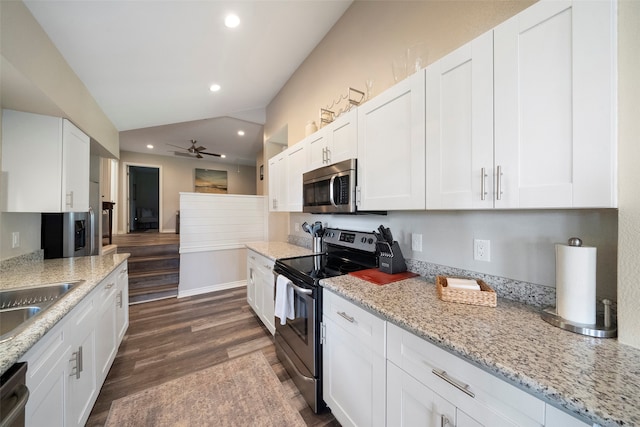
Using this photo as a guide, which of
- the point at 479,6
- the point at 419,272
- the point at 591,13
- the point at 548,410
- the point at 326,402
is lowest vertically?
the point at 326,402

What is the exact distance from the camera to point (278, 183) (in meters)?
3.02

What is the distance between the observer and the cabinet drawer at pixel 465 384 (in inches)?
25.2

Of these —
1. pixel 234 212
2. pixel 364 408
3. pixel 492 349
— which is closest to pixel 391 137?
pixel 492 349

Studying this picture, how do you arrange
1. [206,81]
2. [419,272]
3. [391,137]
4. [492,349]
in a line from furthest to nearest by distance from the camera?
[206,81]
[419,272]
[391,137]
[492,349]

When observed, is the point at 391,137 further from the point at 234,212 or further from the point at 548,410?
the point at 234,212

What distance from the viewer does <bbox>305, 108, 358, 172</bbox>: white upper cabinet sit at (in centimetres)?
173

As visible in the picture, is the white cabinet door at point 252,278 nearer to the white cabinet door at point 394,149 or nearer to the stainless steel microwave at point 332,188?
the stainless steel microwave at point 332,188

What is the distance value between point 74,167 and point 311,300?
238 centimetres

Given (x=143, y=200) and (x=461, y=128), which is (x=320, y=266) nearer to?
(x=461, y=128)

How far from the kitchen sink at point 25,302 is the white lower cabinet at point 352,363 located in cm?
143

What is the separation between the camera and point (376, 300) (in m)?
1.13

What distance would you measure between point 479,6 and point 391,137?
0.84 m

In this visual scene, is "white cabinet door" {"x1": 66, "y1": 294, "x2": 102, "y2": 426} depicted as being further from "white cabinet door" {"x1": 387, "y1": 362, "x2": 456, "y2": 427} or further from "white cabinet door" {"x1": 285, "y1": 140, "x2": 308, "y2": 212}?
"white cabinet door" {"x1": 285, "y1": 140, "x2": 308, "y2": 212}

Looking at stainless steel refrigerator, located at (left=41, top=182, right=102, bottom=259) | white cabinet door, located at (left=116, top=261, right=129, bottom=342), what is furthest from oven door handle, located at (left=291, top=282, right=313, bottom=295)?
stainless steel refrigerator, located at (left=41, top=182, right=102, bottom=259)
